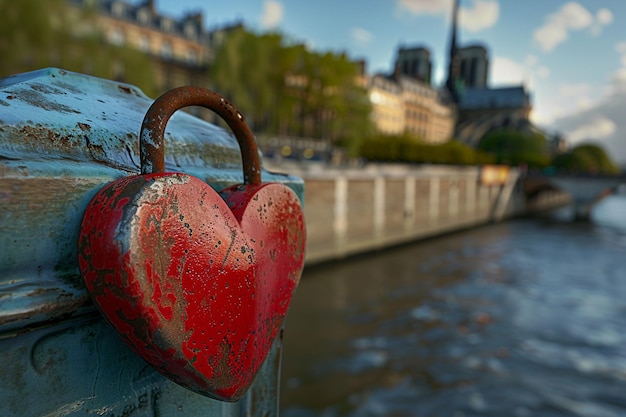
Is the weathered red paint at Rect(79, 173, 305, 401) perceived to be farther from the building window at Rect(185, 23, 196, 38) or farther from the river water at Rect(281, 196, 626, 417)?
the building window at Rect(185, 23, 196, 38)

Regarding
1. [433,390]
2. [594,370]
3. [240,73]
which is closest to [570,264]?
[594,370]

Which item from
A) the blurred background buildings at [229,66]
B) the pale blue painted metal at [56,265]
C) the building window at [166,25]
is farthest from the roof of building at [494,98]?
the pale blue painted metal at [56,265]

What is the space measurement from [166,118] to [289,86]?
29.8 meters

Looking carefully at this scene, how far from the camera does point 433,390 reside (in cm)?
773

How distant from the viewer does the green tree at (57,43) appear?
52.0 feet

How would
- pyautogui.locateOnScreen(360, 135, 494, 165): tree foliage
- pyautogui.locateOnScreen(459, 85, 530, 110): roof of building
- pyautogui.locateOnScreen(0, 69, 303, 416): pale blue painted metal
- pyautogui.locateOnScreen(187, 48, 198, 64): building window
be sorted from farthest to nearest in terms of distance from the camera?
pyautogui.locateOnScreen(459, 85, 530, 110): roof of building, pyautogui.locateOnScreen(187, 48, 198, 64): building window, pyautogui.locateOnScreen(360, 135, 494, 165): tree foliage, pyautogui.locateOnScreen(0, 69, 303, 416): pale blue painted metal

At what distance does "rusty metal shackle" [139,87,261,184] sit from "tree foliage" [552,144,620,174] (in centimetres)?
6110

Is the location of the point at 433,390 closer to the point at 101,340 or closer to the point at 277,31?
the point at 101,340

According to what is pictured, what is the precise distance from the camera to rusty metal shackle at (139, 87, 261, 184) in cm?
67

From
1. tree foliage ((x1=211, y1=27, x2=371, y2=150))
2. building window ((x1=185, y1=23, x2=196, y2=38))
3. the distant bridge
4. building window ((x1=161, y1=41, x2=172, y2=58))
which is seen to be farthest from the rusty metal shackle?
the distant bridge

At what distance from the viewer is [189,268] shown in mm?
634

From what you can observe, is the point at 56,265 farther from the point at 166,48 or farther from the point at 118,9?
the point at 166,48

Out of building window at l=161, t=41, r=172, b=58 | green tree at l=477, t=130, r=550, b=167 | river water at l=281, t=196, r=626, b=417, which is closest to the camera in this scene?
river water at l=281, t=196, r=626, b=417

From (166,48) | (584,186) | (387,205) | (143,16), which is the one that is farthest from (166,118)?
(584,186)
